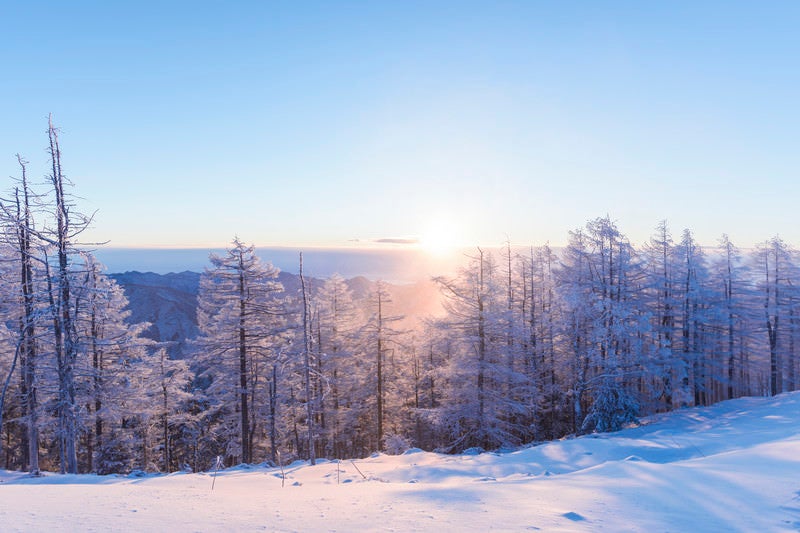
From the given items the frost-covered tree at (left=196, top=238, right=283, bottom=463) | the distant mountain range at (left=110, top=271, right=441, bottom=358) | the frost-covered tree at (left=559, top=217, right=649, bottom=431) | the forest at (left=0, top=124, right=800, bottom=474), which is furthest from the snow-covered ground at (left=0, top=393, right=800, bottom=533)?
the distant mountain range at (left=110, top=271, right=441, bottom=358)

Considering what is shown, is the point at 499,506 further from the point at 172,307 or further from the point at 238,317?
the point at 172,307

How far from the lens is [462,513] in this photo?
4.97 metres

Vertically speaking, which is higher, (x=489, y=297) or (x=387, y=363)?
(x=489, y=297)

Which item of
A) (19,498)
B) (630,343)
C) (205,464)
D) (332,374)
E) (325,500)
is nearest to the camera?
(19,498)

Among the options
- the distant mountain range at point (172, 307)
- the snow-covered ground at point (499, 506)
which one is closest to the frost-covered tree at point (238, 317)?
the snow-covered ground at point (499, 506)

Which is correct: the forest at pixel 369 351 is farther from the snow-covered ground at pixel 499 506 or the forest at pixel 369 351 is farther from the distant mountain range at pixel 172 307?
the distant mountain range at pixel 172 307

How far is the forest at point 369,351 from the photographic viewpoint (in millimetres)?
15523

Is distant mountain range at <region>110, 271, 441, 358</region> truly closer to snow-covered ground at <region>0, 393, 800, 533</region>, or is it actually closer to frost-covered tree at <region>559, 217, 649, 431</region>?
frost-covered tree at <region>559, 217, 649, 431</region>

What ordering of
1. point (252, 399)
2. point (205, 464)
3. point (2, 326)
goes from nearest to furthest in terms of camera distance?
point (2, 326) < point (252, 399) < point (205, 464)

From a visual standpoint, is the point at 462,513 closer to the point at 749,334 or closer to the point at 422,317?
the point at 422,317

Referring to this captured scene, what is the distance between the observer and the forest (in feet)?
50.9

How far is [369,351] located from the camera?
27328mm

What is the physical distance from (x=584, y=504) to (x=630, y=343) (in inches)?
824

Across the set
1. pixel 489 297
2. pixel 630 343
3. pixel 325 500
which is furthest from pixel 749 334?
pixel 325 500
